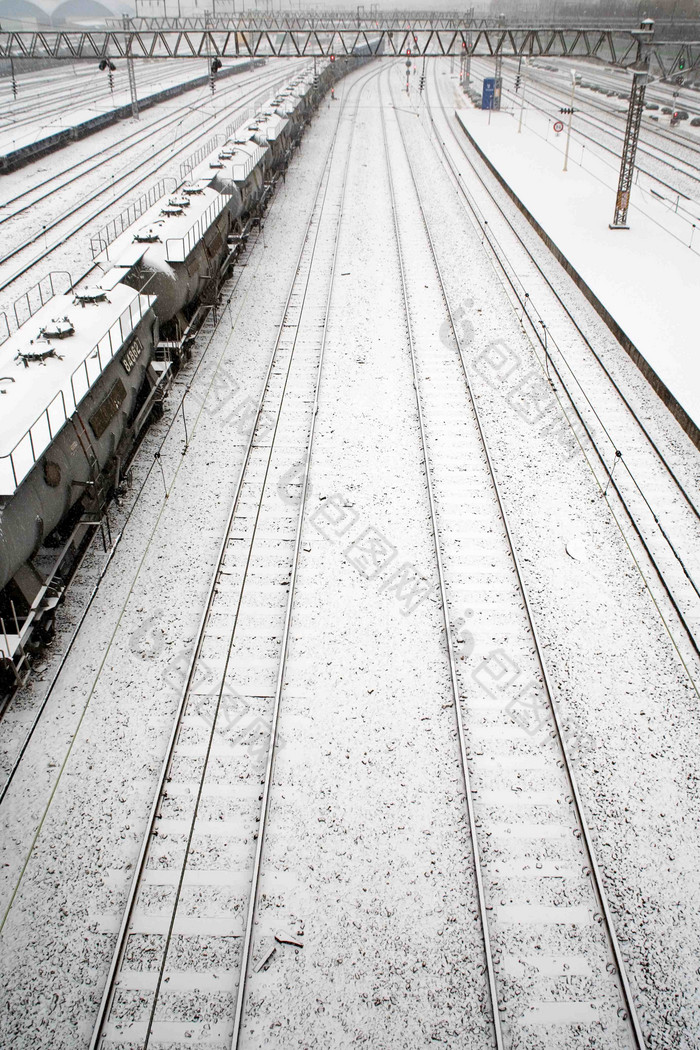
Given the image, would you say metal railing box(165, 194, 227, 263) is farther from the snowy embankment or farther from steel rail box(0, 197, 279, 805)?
the snowy embankment

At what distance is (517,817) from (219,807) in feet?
10.7

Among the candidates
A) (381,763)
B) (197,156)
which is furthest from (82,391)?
(197,156)

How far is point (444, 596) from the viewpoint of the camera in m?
10.7

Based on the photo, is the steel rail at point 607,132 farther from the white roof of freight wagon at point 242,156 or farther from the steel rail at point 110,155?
the steel rail at point 110,155

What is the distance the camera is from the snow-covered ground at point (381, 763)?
21.5 feet

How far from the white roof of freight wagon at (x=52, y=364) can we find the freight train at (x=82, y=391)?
0.07 ft

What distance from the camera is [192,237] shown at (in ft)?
57.4

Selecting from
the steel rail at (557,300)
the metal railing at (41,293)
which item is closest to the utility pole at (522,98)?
the steel rail at (557,300)

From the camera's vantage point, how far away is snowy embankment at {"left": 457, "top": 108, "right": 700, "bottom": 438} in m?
17.8

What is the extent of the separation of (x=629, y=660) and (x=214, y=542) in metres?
6.57

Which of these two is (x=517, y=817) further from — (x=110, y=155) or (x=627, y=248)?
(x=110, y=155)

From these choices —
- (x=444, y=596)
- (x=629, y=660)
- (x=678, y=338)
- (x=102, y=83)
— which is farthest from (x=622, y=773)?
(x=102, y=83)

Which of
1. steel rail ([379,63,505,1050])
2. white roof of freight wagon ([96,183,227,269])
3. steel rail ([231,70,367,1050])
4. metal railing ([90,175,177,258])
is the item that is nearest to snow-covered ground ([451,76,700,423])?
steel rail ([379,63,505,1050])

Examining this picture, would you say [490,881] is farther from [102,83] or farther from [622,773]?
[102,83]
